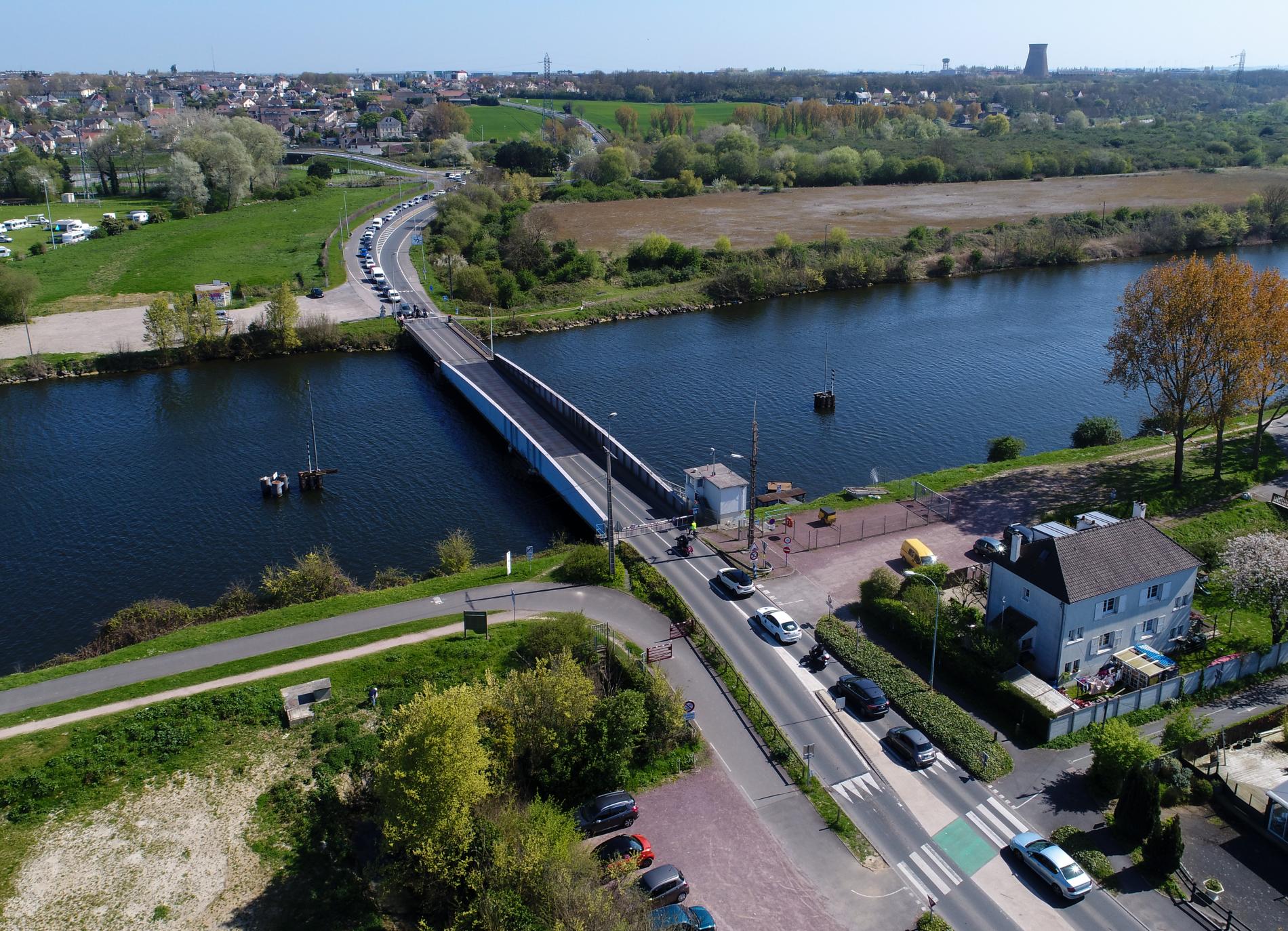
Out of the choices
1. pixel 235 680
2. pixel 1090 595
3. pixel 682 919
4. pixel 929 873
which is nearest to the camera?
pixel 682 919

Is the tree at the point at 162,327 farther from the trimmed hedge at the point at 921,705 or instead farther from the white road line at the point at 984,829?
the white road line at the point at 984,829

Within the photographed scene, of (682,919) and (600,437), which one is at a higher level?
(600,437)

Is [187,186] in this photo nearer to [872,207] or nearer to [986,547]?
[872,207]

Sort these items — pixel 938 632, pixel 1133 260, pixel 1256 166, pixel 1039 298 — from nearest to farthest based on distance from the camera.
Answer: pixel 938 632 → pixel 1039 298 → pixel 1133 260 → pixel 1256 166

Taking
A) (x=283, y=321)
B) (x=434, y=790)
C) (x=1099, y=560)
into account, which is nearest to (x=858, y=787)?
(x=434, y=790)

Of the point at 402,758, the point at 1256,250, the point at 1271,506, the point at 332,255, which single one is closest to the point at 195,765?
the point at 402,758

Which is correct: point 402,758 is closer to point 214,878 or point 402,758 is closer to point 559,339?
point 214,878

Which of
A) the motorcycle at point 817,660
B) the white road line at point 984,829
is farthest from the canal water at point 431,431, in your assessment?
the white road line at point 984,829
